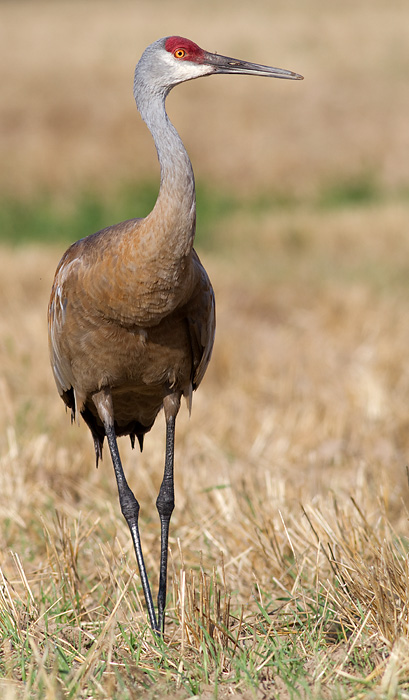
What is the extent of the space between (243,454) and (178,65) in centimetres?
321

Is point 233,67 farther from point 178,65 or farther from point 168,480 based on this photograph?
point 168,480

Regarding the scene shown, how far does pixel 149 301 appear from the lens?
3.29m

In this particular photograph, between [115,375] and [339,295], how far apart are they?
604 centimetres

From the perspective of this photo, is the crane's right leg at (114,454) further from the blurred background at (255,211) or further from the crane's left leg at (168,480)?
the blurred background at (255,211)

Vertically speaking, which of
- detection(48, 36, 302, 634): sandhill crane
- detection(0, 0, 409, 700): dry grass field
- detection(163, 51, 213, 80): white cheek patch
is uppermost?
detection(163, 51, 213, 80): white cheek patch

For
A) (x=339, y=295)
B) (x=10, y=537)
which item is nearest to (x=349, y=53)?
(x=339, y=295)

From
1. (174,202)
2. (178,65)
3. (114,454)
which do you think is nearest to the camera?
(174,202)

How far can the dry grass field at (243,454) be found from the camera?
9.57ft

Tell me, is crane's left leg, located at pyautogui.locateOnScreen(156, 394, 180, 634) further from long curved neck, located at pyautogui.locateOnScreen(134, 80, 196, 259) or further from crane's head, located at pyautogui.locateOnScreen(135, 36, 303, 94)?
crane's head, located at pyautogui.locateOnScreen(135, 36, 303, 94)

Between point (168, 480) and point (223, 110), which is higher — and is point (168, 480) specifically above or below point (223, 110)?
below

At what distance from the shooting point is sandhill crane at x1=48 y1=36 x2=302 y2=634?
3.21 metres

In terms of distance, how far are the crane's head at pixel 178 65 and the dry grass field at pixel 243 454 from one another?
201 cm

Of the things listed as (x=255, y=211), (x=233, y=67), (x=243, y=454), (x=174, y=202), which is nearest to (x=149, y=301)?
(x=174, y=202)

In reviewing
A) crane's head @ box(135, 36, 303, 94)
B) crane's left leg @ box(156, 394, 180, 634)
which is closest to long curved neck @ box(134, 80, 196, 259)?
crane's head @ box(135, 36, 303, 94)
